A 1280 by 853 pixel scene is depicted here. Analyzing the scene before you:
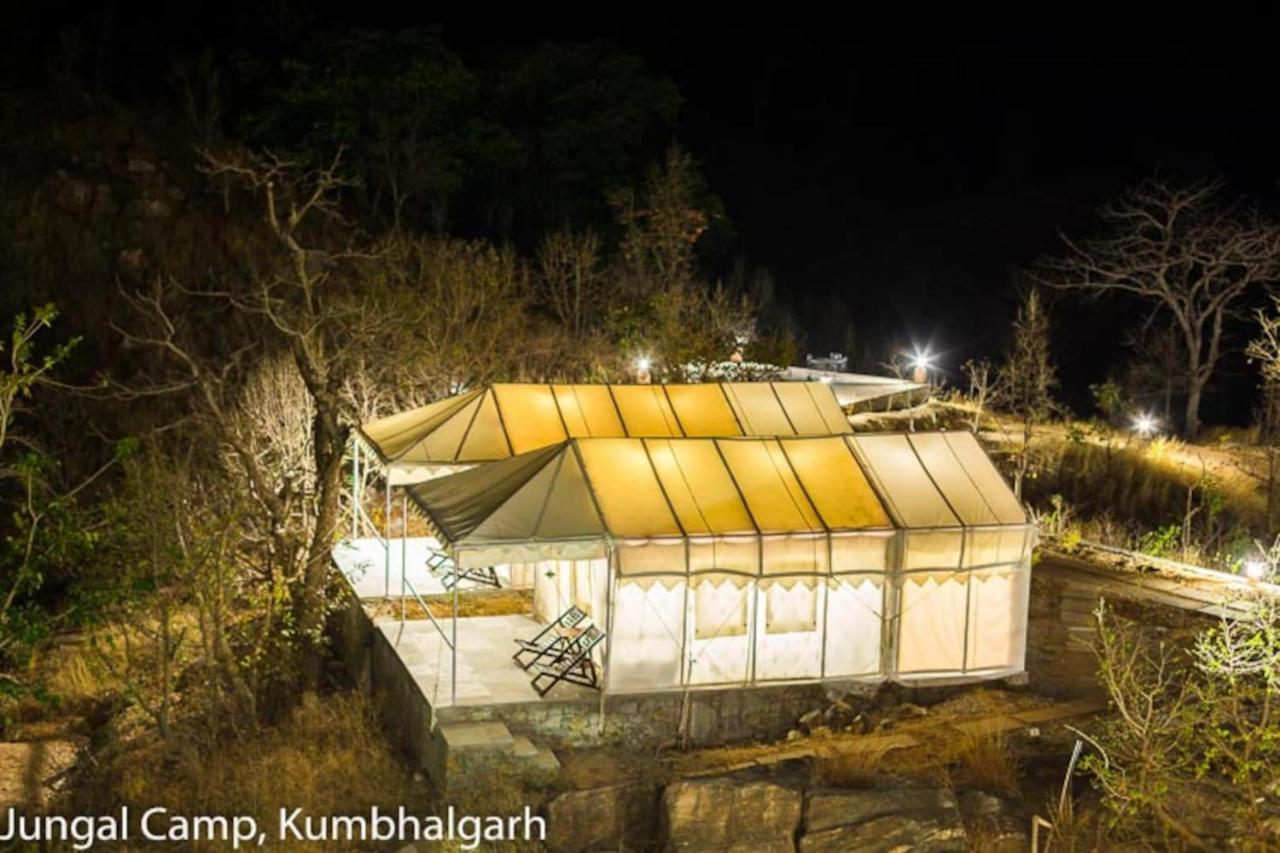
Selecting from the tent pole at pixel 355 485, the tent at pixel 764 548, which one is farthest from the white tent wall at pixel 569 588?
the tent pole at pixel 355 485

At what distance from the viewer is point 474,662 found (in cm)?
1106

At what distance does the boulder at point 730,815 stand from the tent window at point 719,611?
79.5 inches

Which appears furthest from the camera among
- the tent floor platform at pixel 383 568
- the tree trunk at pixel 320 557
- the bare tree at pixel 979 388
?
the bare tree at pixel 979 388

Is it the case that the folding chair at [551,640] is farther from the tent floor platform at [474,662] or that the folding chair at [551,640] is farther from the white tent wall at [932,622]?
the white tent wall at [932,622]

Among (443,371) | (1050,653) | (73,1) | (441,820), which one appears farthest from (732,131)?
(441,820)

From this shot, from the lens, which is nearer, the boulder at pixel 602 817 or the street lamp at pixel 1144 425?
the boulder at pixel 602 817

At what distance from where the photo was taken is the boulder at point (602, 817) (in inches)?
351

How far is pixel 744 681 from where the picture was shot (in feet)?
35.3

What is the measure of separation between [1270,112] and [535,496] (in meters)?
51.1

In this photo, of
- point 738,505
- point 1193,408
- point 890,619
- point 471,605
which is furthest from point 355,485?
point 1193,408

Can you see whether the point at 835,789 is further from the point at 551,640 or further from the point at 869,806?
the point at 551,640

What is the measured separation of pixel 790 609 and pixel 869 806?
245cm

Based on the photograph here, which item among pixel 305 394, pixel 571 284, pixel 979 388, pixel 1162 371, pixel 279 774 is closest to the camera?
pixel 279 774

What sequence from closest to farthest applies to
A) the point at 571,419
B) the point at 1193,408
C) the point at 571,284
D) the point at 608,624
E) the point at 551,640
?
1. the point at 608,624
2. the point at 551,640
3. the point at 571,419
4. the point at 571,284
5. the point at 1193,408
